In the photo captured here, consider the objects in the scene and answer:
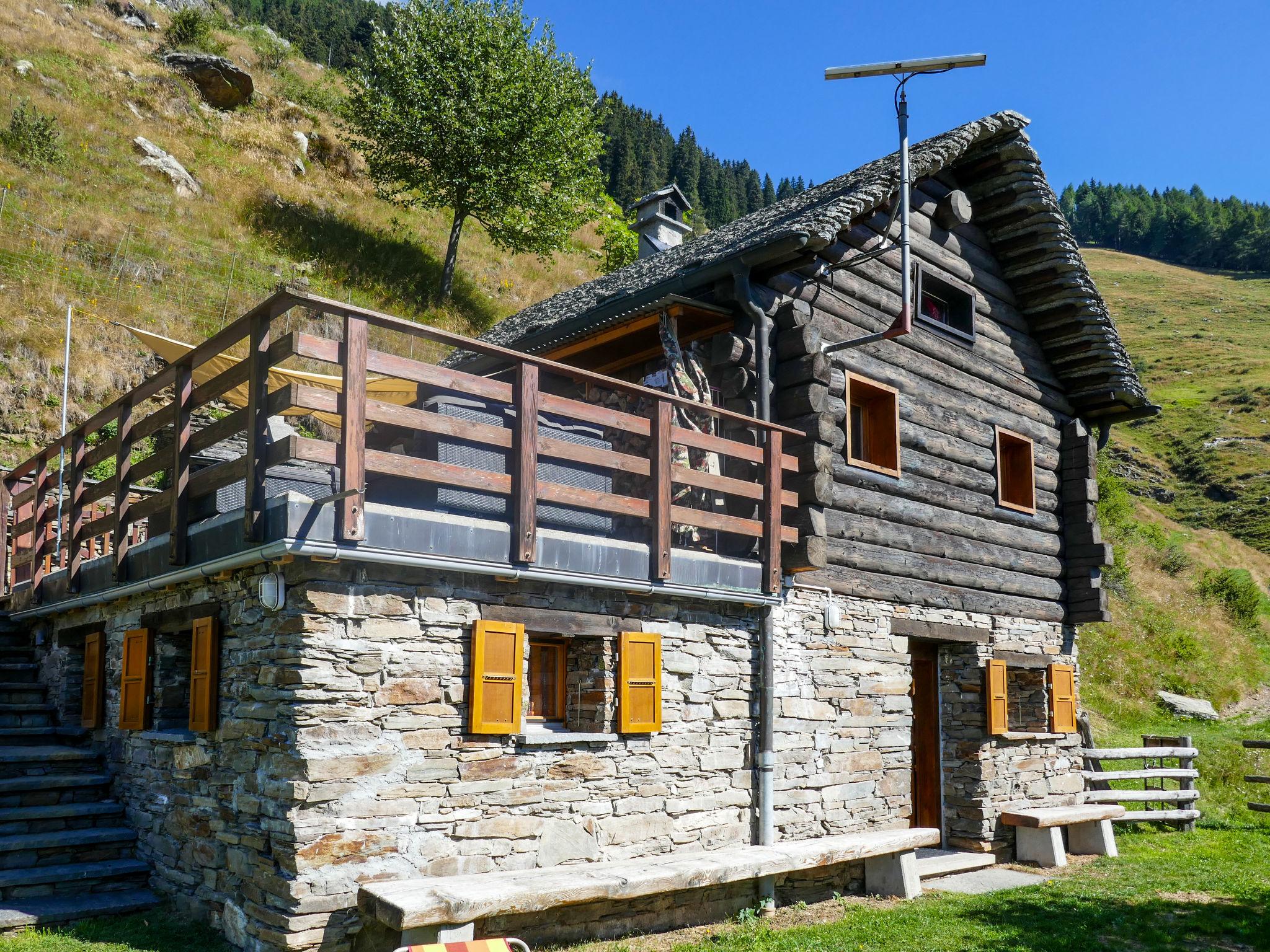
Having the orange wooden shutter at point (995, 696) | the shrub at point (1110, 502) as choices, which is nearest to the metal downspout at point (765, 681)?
the orange wooden shutter at point (995, 696)

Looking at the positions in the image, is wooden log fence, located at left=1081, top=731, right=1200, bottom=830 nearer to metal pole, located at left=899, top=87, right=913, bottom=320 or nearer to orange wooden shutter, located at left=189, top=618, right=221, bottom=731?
metal pole, located at left=899, top=87, right=913, bottom=320

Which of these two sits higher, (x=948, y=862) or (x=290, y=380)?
(x=290, y=380)

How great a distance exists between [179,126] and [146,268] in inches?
488

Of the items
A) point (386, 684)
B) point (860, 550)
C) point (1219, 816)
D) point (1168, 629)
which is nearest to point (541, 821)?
point (386, 684)

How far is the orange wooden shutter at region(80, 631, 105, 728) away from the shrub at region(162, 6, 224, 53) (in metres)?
35.8

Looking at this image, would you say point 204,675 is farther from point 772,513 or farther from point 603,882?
point 772,513

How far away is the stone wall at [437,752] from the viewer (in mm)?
6004

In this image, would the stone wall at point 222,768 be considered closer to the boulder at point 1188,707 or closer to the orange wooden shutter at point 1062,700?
the orange wooden shutter at point 1062,700

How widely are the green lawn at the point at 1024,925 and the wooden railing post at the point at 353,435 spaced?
9.18 ft

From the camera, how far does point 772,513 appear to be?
8.63 meters

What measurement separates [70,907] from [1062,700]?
34.4 feet

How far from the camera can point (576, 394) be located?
1057 centimetres

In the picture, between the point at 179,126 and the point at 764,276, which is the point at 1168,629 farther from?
the point at 179,126

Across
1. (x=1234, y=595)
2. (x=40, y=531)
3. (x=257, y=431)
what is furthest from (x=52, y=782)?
(x=1234, y=595)
